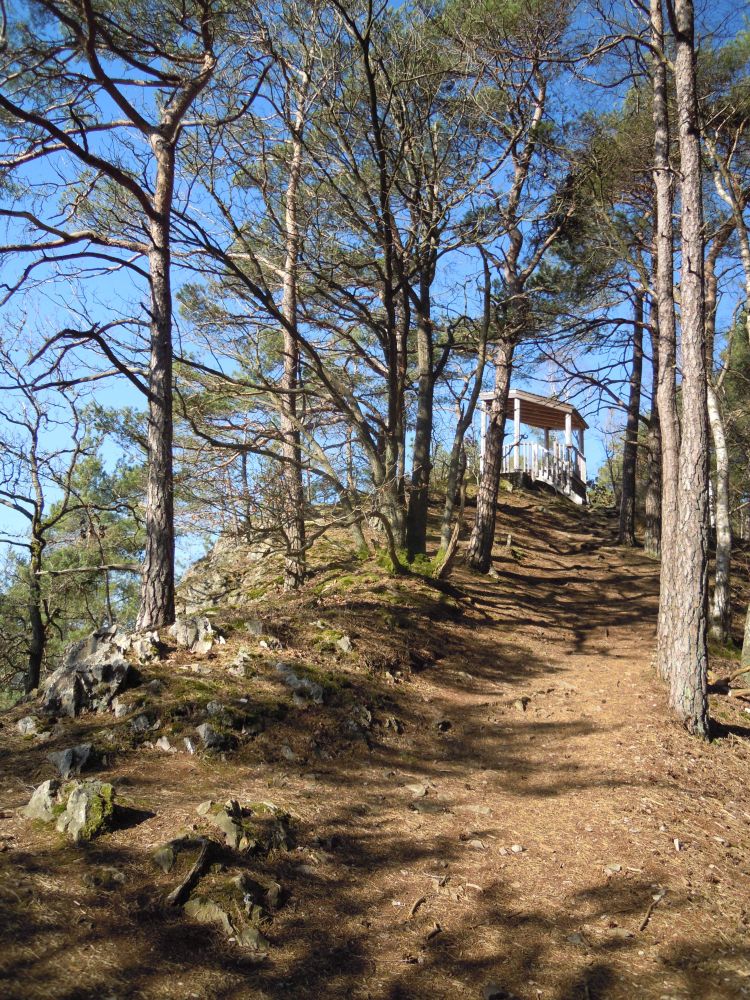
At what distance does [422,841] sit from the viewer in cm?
427

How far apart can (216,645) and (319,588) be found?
275 cm

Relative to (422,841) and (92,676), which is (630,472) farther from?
(92,676)

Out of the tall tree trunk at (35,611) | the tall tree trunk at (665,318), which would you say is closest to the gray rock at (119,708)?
the tall tree trunk at (665,318)

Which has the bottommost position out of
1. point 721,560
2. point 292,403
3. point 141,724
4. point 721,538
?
point 141,724

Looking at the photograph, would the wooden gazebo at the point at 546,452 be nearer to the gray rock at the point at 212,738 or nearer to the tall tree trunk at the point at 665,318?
the tall tree trunk at the point at 665,318

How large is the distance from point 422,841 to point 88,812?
1984mm

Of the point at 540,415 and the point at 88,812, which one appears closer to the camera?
the point at 88,812

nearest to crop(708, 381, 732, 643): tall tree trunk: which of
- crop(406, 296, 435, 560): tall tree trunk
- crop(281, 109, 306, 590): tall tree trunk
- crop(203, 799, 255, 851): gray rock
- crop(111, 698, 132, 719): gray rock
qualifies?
crop(406, 296, 435, 560): tall tree trunk

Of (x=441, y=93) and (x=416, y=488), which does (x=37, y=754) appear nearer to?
(x=416, y=488)

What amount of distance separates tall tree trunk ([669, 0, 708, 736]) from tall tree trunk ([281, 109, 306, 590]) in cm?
392

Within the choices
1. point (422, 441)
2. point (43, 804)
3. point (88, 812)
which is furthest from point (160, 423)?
point (422, 441)

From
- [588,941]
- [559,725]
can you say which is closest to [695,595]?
[559,725]

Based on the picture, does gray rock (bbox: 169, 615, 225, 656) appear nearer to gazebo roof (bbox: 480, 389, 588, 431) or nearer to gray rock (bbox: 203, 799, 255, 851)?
gray rock (bbox: 203, 799, 255, 851)

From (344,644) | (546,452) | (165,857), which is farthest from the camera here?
(546,452)
